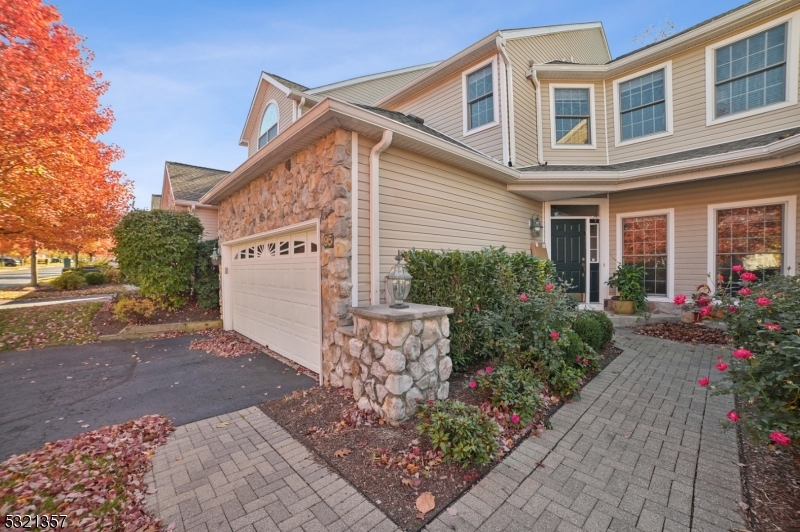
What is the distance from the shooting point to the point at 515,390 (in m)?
3.28

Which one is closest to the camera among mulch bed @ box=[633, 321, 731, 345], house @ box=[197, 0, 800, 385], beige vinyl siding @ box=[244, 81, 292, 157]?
house @ box=[197, 0, 800, 385]

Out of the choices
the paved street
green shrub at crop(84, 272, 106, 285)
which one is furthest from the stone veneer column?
the paved street

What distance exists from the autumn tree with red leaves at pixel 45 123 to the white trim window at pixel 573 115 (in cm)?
1196

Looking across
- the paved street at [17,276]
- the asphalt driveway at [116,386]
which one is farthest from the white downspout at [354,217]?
the paved street at [17,276]

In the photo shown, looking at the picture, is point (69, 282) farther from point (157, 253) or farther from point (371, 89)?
point (371, 89)

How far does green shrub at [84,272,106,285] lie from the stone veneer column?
1788cm

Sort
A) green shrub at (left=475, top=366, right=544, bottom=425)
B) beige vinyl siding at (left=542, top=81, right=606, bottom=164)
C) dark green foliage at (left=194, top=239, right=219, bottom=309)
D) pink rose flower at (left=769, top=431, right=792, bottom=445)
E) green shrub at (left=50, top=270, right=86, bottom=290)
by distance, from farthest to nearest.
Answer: green shrub at (left=50, top=270, right=86, bottom=290)
dark green foliage at (left=194, top=239, right=219, bottom=309)
beige vinyl siding at (left=542, top=81, right=606, bottom=164)
green shrub at (left=475, top=366, right=544, bottom=425)
pink rose flower at (left=769, top=431, right=792, bottom=445)

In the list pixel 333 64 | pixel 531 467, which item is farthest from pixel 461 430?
pixel 333 64

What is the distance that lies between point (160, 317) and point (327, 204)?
21.5 feet

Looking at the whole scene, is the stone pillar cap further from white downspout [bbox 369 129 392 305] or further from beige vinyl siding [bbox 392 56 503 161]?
beige vinyl siding [bbox 392 56 503 161]

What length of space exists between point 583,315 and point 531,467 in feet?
12.1

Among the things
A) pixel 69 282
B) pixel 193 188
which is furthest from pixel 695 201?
pixel 69 282

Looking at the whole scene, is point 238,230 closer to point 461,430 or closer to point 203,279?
point 203,279

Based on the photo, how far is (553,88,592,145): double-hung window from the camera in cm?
786
